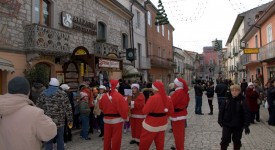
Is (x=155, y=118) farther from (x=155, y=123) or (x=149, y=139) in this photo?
(x=149, y=139)

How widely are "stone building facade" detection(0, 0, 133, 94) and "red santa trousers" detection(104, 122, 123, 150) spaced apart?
483 centimetres

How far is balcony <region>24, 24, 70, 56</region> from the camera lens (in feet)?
35.4

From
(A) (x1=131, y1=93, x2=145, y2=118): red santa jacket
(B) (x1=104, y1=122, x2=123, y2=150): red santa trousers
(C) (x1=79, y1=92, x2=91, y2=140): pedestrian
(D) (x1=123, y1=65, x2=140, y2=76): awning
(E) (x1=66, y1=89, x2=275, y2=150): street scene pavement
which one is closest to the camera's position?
(B) (x1=104, y1=122, x2=123, y2=150): red santa trousers

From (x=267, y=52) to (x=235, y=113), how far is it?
15.9 metres

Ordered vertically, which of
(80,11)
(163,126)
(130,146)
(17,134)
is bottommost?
(130,146)

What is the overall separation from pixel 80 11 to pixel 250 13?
75.4 feet

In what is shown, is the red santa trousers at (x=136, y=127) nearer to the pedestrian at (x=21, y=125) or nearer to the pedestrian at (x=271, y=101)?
the pedestrian at (x=21, y=125)

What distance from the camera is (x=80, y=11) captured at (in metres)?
15.0

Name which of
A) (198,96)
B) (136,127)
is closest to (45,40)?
(136,127)

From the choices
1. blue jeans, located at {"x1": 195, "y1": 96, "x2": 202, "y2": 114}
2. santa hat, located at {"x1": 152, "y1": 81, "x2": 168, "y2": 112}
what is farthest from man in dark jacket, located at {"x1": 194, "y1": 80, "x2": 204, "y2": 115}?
santa hat, located at {"x1": 152, "y1": 81, "x2": 168, "y2": 112}

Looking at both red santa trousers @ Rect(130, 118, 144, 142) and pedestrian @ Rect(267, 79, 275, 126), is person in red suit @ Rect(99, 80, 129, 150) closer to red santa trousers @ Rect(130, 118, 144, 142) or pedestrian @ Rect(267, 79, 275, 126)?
red santa trousers @ Rect(130, 118, 144, 142)

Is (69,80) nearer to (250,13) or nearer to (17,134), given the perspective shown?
(17,134)

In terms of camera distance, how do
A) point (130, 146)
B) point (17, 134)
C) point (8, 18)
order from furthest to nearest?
point (8, 18) → point (130, 146) → point (17, 134)

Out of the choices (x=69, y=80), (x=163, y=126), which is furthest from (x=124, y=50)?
(x=163, y=126)
